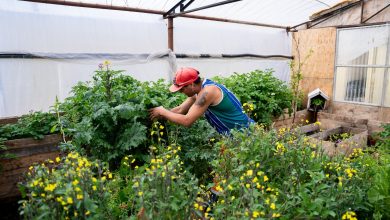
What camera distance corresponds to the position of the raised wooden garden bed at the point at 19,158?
3.73m

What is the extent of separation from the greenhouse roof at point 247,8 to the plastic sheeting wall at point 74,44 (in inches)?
9.6

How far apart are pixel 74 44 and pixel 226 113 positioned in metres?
3.67

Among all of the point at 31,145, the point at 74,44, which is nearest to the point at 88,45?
the point at 74,44

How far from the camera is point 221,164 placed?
2.50m

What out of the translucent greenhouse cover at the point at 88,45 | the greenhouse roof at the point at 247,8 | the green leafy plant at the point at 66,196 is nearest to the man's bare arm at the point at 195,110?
the green leafy plant at the point at 66,196

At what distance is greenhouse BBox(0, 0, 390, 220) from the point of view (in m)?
1.92

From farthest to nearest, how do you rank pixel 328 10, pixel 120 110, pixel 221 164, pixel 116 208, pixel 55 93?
pixel 328 10, pixel 55 93, pixel 120 110, pixel 221 164, pixel 116 208

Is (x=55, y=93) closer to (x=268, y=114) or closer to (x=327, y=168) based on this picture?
(x=268, y=114)

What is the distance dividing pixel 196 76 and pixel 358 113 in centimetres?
609

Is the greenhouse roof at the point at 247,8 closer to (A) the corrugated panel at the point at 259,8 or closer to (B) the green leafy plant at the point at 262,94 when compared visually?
(A) the corrugated panel at the point at 259,8

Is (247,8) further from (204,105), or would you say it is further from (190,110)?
(190,110)

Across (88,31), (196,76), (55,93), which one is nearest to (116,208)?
(196,76)

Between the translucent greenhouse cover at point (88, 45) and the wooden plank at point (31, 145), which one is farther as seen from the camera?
the translucent greenhouse cover at point (88, 45)

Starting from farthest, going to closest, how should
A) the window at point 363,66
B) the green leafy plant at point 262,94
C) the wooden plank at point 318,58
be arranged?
1. the wooden plank at point 318,58
2. the window at point 363,66
3. the green leafy plant at point 262,94
